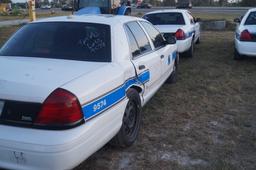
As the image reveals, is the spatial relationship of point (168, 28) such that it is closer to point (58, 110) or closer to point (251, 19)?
point (251, 19)

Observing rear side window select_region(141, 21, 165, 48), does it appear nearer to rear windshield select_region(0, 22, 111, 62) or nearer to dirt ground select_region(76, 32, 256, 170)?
dirt ground select_region(76, 32, 256, 170)

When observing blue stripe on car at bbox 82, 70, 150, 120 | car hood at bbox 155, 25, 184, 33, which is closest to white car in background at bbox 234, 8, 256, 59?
car hood at bbox 155, 25, 184, 33

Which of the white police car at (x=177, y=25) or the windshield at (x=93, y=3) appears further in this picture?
the windshield at (x=93, y=3)

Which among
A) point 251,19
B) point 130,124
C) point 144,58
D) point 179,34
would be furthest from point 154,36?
point 251,19

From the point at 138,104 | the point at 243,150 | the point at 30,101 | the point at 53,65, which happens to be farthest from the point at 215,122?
the point at 30,101

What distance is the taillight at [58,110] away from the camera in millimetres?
2797

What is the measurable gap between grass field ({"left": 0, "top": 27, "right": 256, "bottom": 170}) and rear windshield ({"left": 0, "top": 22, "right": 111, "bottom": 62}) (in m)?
1.15

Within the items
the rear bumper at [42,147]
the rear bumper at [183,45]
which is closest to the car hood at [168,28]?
the rear bumper at [183,45]

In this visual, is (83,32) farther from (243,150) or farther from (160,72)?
(243,150)

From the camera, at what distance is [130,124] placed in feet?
13.8

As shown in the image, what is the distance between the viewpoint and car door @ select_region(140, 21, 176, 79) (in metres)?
5.33

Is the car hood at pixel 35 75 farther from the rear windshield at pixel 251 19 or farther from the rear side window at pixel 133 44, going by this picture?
the rear windshield at pixel 251 19

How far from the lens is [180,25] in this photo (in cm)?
930

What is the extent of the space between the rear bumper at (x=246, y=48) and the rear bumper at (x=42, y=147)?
21.0 feet
